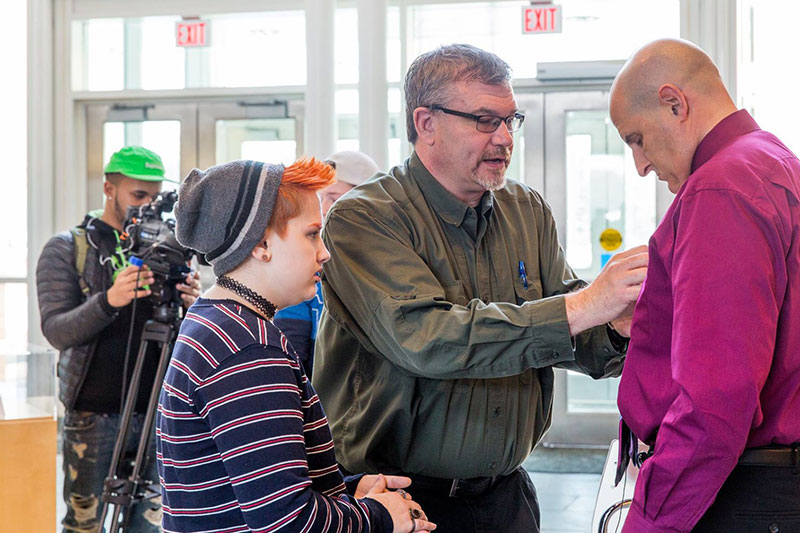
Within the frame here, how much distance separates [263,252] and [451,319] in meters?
0.45

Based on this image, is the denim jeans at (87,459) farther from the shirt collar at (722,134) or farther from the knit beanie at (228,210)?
the shirt collar at (722,134)

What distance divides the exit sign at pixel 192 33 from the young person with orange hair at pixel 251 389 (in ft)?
16.9

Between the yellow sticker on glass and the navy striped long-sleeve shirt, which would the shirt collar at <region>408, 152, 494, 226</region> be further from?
the yellow sticker on glass

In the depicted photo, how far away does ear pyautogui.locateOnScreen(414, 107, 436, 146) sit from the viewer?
2.14 meters

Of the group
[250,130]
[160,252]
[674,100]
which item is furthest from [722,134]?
[250,130]

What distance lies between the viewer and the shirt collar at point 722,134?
5.41 feet

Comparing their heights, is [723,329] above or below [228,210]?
below

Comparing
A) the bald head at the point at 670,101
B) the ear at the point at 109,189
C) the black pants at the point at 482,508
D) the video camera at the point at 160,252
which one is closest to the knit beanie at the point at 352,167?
the video camera at the point at 160,252

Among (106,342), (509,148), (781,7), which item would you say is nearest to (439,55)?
(509,148)

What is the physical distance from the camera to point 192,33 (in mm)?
6465

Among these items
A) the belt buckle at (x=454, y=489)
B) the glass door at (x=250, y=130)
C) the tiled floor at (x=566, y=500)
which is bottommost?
the tiled floor at (x=566, y=500)

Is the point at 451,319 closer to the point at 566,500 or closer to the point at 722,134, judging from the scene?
the point at 722,134

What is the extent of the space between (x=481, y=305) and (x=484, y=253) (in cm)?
27

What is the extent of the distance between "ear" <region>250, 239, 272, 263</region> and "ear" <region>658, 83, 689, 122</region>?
75 cm
